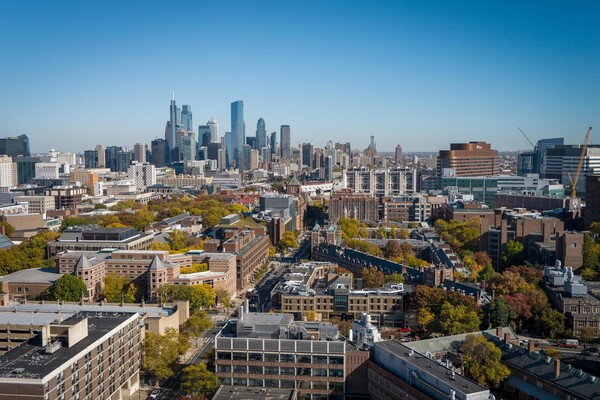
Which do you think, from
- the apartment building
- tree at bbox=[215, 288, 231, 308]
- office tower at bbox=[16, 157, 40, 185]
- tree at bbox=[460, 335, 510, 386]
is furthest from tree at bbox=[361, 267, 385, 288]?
office tower at bbox=[16, 157, 40, 185]

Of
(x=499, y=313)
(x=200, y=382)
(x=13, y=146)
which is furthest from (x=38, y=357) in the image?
(x=13, y=146)

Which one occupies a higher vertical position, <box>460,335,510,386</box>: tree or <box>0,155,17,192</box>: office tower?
<box>0,155,17,192</box>: office tower

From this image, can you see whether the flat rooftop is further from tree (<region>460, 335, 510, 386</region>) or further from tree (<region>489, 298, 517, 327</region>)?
tree (<region>489, 298, 517, 327</region>)

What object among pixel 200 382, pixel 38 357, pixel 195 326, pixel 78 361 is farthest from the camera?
pixel 195 326

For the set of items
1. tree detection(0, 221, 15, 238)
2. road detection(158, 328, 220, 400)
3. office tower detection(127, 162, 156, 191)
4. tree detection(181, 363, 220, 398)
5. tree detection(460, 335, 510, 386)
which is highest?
office tower detection(127, 162, 156, 191)

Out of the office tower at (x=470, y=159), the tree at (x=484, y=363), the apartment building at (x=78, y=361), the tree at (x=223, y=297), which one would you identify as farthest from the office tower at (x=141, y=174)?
the tree at (x=484, y=363)

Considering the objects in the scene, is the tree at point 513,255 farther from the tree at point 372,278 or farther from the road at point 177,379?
the road at point 177,379

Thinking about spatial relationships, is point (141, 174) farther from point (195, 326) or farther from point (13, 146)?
point (195, 326)
